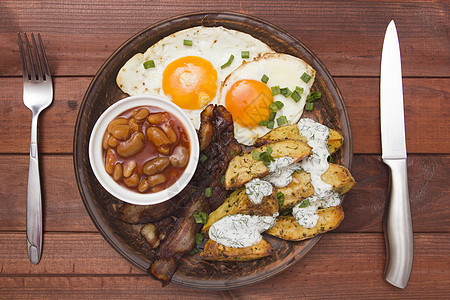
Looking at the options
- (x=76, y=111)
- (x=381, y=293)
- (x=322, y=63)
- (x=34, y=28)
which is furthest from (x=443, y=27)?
(x=34, y=28)

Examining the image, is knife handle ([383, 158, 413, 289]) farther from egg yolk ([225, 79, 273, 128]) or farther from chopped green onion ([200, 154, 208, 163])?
chopped green onion ([200, 154, 208, 163])

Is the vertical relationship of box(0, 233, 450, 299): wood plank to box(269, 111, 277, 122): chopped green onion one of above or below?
below

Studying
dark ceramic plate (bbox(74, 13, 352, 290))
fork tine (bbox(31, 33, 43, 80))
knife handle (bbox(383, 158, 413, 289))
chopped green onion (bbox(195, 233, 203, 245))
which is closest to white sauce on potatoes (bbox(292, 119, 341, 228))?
dark ceramic plate (bbox(74, 13, 352, 290))

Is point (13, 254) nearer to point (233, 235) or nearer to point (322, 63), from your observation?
point (233, 235)

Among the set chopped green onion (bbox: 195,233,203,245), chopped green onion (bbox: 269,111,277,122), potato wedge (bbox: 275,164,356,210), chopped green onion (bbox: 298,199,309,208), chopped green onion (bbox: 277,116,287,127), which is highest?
chopped green onion (bbox: 269,111,277,122)

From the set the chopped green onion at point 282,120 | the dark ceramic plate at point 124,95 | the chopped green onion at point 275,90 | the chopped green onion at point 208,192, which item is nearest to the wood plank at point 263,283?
the dark ceramic plate at point 124,95

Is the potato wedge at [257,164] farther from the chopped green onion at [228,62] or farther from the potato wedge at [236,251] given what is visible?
the chopped green onion at [228,62]

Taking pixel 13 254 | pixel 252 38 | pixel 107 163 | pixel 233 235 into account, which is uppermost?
pixel 252 38
